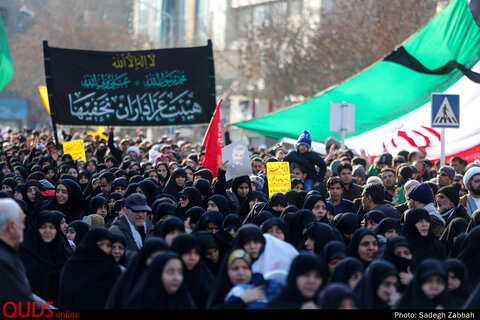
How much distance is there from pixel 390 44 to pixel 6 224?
84.6ft

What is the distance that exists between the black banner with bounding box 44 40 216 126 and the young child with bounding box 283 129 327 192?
11.2 feet

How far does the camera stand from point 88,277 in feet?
20.3

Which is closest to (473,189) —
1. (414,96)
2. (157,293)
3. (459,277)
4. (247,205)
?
(247,205)

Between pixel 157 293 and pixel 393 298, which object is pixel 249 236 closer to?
pixel 157 293

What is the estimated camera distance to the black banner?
1497 centimetres

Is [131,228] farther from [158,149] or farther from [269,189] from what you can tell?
[158,149]

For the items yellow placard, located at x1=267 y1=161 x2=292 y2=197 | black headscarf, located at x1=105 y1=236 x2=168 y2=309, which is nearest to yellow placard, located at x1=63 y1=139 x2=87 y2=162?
yellow placard, located at x1=267 y1=161 x2=292 y2=197

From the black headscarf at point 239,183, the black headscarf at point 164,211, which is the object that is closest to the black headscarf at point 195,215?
the black headscarf at point 164,211

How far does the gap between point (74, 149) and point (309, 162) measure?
17.3 ft

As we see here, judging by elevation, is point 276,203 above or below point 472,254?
above

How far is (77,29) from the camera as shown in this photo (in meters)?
49.1

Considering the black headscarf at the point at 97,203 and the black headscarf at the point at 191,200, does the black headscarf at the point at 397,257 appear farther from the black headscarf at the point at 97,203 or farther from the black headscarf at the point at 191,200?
the black headscarf at the point at 97,203

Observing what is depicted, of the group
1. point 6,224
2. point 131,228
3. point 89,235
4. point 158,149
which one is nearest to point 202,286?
point 89,235

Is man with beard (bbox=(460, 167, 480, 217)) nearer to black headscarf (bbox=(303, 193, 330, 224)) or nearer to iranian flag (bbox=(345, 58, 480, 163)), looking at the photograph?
black headscarf (bbox=(303, 193, 330, 224))
